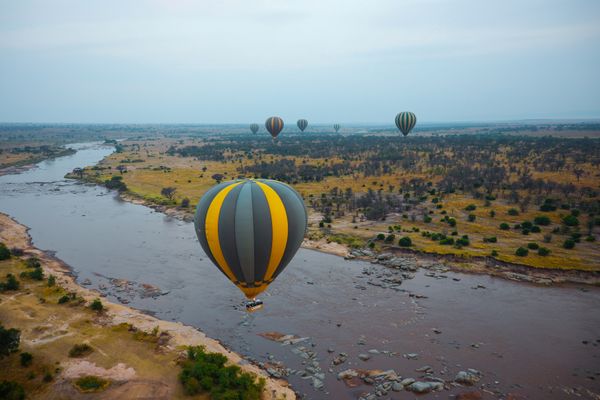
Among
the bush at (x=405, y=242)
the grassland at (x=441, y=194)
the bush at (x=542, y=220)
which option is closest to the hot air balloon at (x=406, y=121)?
the grassland at (x=441, y=194)

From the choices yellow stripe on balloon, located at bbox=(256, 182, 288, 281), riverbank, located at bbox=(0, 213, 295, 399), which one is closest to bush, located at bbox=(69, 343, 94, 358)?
riverbank, located at bbox=(0, 213, 295, 399)

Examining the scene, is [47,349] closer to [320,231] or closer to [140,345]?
[140,345]

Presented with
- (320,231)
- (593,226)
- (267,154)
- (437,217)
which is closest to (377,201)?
(437,217)

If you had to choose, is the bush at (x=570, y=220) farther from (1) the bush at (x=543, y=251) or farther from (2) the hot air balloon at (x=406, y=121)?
(2) the hot air balloon at (x=406, y=121)

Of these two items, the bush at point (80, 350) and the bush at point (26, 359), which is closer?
the bush at point (26, 359)

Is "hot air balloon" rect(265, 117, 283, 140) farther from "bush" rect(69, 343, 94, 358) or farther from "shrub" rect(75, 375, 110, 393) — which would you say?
"shrub" rect(75, 375, 110, 393)
